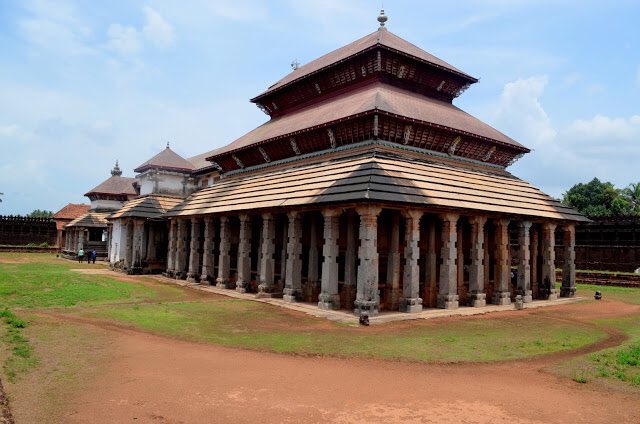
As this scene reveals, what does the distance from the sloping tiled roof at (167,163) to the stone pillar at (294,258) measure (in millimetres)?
20389

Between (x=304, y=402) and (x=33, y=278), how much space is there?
21.8 meters

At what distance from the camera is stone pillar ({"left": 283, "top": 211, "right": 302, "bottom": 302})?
62.3ft

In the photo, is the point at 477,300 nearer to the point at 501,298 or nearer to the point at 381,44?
the point at 501,298

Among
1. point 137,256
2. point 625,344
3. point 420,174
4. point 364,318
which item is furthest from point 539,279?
point 137,256

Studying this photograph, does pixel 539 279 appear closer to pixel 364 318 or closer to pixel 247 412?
pixel 364 318

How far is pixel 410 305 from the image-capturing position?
16344 mm

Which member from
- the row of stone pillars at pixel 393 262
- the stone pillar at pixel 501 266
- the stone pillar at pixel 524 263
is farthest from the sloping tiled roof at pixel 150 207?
the stone pillar at pixel 524 263

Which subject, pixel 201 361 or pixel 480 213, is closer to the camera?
pixel 201 361

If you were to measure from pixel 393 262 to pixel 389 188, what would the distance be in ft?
10.1

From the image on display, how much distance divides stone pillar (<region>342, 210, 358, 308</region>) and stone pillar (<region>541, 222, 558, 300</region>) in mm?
10607

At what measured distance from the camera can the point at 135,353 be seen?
10.3 metres

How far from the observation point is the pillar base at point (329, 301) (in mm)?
16781

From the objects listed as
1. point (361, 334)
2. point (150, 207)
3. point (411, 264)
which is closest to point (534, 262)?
point (411, 264)

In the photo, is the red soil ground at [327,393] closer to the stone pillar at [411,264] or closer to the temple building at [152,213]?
the stone pillar at [411,264]
